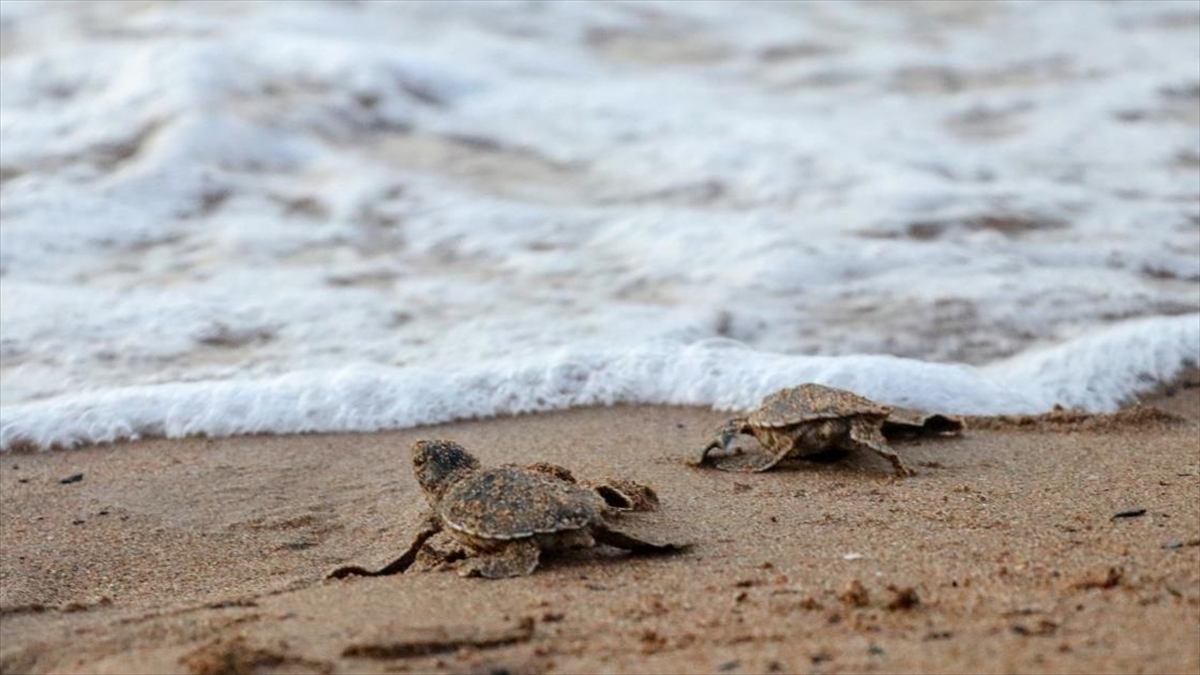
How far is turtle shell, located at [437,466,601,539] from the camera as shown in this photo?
9.78ft

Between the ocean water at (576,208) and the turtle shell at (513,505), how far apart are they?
1784 mm

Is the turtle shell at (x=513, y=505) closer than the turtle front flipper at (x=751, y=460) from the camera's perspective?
Yes

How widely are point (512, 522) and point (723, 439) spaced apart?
1336mm

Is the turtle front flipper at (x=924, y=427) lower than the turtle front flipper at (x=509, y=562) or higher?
higher

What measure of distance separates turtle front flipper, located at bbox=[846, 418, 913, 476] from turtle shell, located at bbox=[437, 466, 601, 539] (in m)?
1.11

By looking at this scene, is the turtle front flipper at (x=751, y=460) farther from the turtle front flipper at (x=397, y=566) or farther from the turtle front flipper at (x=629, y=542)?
the turtle front flipper at (x=397, y=566)

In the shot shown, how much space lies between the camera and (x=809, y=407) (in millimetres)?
4000

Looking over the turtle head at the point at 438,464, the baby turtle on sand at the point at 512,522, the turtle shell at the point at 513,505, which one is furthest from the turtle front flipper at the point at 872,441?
the turtle head at the point at 438,464

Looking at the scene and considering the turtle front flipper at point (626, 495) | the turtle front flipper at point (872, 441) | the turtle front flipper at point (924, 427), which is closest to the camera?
the turtle front flipper at point (626, 495)

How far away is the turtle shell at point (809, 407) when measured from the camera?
3959mm

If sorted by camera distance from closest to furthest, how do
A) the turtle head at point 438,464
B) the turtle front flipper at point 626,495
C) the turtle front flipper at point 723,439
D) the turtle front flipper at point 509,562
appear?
the turtle front flipper at point 509,562, the turtle head at point 438,464, the turtle front flipper at point 626,495, the turtle front flipper at point 723,439

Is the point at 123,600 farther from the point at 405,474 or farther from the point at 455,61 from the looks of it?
the point at 455,61

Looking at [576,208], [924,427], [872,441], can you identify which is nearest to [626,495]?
[872,441]

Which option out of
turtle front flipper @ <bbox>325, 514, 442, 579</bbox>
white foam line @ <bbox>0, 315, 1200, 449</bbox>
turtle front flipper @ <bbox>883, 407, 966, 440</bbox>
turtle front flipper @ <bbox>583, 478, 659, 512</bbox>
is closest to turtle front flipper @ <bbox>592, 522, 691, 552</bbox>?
turtle front flipper @ <bbox>583, 478, 659, 512</bbox>
